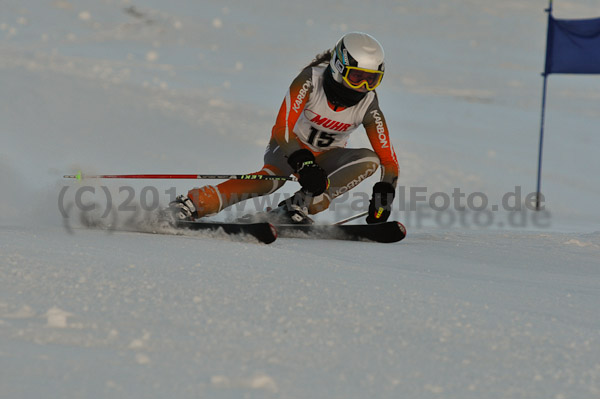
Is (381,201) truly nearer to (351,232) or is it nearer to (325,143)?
(351,232)

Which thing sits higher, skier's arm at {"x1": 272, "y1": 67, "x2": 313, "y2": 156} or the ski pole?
skier's arm at {"x1": 272, "y1": 67, "x2": 313, "y2": 156}

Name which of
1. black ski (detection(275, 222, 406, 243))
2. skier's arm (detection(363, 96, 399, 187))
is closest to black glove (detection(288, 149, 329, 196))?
black ski (detection(275, 222, 406, 243))

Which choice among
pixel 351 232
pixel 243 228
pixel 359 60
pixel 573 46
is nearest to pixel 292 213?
pixel 351 232

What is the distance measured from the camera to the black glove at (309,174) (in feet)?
14.3

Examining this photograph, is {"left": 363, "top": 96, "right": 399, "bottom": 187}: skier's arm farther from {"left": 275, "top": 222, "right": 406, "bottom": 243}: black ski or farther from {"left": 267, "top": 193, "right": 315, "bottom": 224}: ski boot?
{"left": 267, "top": 193, "right": 315, "bottom": 224}: ski boot

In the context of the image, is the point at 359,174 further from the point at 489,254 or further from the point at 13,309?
the point at 13,309

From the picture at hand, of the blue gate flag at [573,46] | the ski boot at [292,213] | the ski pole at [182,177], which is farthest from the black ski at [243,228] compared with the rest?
the blue gate flag at [573,46]

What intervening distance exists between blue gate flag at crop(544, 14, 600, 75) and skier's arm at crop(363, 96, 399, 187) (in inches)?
199

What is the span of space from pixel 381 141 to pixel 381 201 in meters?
0.49

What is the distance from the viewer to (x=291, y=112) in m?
4.67

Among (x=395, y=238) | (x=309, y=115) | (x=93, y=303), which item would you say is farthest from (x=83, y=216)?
(x=93, y=303)

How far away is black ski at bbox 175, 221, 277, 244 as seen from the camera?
3889mm

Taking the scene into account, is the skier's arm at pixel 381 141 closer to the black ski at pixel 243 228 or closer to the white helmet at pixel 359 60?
the white helmet at pixel 359 60

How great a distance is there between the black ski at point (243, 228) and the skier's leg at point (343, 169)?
110 cm
